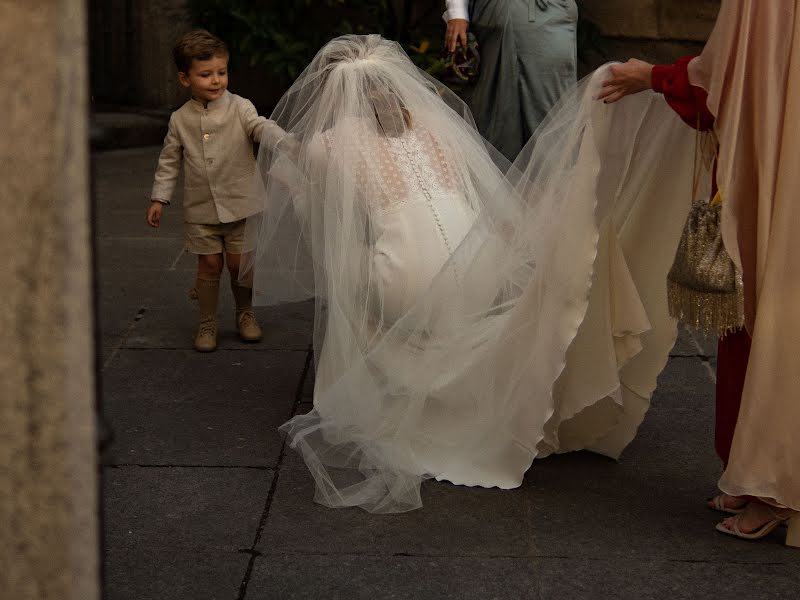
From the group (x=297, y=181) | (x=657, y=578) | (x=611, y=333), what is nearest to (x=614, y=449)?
(x=611, y=333)

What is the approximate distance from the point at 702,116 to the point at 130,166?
660 centimetres

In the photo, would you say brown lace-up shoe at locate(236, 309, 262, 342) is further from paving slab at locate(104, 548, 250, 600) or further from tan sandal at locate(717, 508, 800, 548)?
tan sandal at locate(717, 508, 800, 548)

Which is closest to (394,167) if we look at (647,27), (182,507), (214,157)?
(214,157)

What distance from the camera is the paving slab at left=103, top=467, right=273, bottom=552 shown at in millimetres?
3791

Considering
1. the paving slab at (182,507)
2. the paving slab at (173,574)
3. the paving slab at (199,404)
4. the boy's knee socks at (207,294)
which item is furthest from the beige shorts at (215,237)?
the paving slab at (173,574)

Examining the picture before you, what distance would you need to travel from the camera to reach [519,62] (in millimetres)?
5875

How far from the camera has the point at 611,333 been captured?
4.09m

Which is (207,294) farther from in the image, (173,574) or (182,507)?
(173,574)

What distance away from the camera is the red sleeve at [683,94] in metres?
3.64

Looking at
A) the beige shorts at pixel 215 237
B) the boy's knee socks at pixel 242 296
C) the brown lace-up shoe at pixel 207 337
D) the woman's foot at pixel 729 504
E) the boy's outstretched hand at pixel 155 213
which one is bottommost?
the brown lace-up shoe at pixel 207 337

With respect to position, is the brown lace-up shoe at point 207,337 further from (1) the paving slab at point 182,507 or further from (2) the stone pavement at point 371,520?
(1) the paving slab at point 182,507

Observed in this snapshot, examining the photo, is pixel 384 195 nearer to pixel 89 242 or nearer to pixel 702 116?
pixel 702 116

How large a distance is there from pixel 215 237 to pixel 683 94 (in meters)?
2.39

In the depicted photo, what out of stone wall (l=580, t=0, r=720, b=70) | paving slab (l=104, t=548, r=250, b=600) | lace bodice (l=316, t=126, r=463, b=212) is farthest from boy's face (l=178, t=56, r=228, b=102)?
stone wall (l=580, t=0, r=720, b=70)
